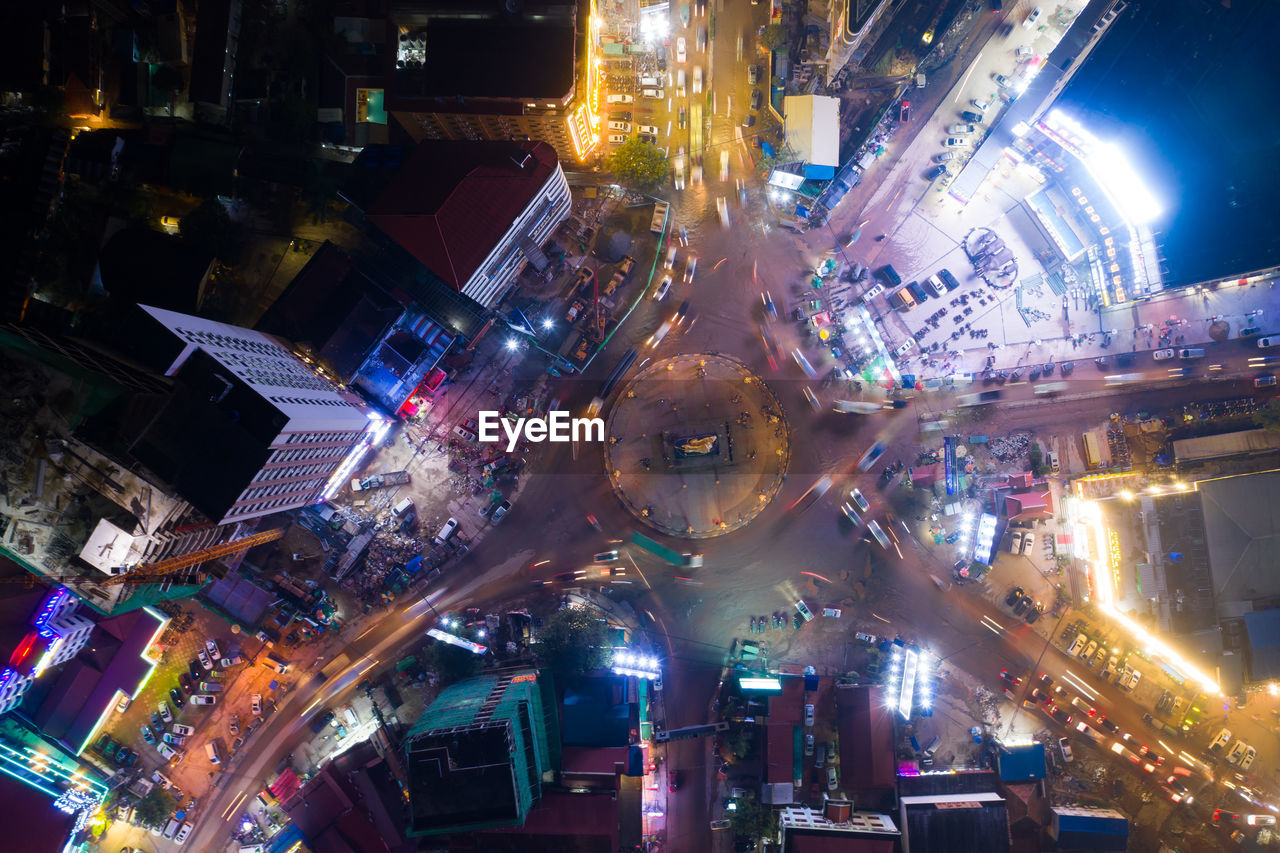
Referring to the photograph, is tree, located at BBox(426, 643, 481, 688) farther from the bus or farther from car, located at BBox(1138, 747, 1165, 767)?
car, located at BBox(1138, 747, 1165, 767)

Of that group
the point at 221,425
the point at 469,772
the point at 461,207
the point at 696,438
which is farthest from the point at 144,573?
the point at 696,438

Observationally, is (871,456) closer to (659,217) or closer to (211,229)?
(659,217)

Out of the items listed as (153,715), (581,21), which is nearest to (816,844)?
(153,715)

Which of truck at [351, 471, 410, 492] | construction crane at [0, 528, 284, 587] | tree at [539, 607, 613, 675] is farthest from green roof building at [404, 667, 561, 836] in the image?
construction crane at [0, 528, 284, 587]

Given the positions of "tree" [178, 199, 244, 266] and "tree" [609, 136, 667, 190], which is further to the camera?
"tree" [609, 136, 667, 190]

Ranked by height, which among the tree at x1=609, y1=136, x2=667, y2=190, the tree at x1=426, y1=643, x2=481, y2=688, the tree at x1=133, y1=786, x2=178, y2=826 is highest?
the tree at x1=609, y1=136, x2=667, y2=190

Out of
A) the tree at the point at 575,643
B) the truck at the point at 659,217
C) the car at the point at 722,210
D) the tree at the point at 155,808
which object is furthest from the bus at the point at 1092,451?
the tree at the point at 155,808

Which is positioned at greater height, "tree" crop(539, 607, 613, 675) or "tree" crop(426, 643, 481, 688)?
"tree" crop(539, 607, 613, 675)

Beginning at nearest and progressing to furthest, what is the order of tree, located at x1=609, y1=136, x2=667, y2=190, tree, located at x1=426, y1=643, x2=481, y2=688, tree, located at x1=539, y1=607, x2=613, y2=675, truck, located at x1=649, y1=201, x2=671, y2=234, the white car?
1. tree, located at x1=539, y1=607, x2=613, y2=675
2. tree, located at x1=426, y1=643, x2=481, y2=688
3. tree, located at x1=609, y1=136, x2=667, y2=190
4. truck, located at x1=649, y1=201, x2=671, y2=234
5. the white car
